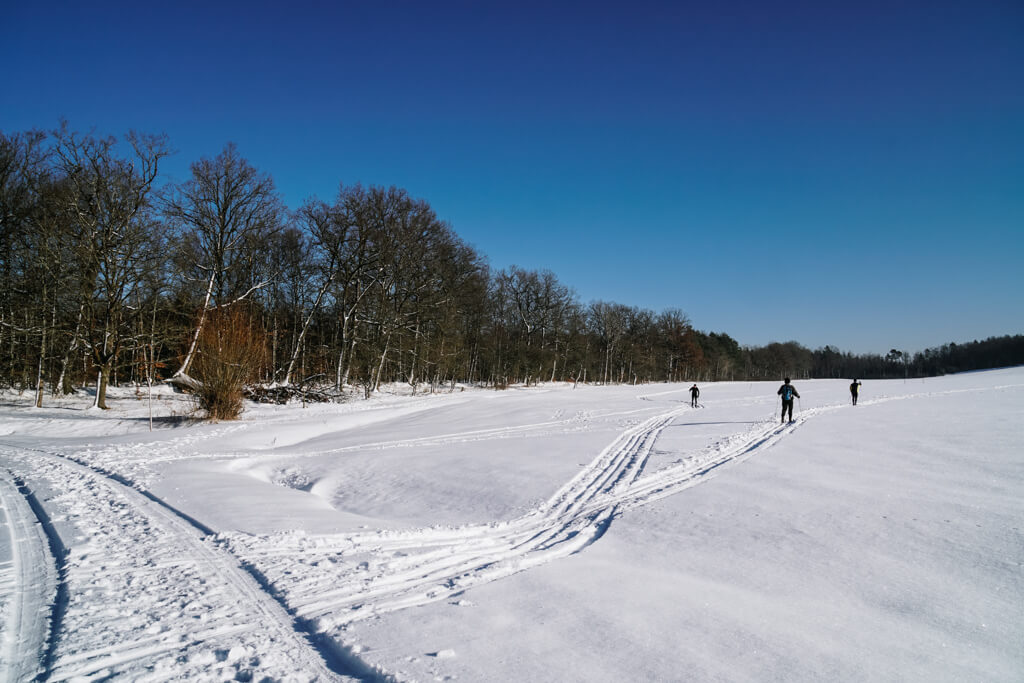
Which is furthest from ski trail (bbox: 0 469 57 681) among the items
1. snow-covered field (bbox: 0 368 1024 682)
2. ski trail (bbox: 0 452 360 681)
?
ski trail (bbox: 0 452 360 681)

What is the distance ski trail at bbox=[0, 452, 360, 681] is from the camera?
3.94m

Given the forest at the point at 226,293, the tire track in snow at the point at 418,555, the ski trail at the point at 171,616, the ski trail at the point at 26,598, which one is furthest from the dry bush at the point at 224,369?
the tire track in snow at the point at 418,555

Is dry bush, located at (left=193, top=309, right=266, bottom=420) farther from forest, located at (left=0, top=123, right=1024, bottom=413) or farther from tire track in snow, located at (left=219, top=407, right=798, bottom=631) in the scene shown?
tire track in snow, located at (left=219, top=407, right=798, bottom=631)

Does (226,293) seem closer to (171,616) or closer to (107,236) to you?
(107,236)

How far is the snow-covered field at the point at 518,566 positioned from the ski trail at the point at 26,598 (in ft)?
0.08

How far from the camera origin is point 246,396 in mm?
28516

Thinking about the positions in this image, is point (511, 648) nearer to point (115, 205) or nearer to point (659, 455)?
point (659, 455)

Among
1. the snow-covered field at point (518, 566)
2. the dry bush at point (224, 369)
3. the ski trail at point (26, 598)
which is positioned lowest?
the snow-covered field at point (518, 566)

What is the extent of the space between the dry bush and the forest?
71 millimetres

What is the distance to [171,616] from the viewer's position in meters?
4.71

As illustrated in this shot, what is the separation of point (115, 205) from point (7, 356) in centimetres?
935

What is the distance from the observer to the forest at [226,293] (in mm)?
24391

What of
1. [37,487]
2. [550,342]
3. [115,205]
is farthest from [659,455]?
[550,342]

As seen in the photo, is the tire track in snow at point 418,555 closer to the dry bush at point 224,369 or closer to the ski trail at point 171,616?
the ski trail at point 171,616
